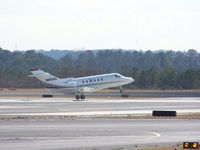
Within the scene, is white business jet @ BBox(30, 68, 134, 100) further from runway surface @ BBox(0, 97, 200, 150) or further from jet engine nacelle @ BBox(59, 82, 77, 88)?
runway surface @ BBox(0, 97, 200, 150)

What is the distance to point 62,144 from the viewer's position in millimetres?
30109

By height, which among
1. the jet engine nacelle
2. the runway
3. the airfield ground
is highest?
the jet engine nacelle

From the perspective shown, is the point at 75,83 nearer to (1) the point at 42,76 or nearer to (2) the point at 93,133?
(1) the point at 42,76

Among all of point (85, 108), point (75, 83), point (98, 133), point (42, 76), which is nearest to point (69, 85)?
point (75, 83)

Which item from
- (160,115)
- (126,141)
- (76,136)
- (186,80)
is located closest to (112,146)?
(126,141)

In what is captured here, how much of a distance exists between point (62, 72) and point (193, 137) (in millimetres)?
119051

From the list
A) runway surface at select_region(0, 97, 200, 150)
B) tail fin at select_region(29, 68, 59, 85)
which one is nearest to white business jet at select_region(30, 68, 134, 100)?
tail fin at select_region(29, 68, 59, 85)

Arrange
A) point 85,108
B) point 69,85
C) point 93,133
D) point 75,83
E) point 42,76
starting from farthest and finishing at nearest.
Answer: point 75,83 < point 69,85 < point 42,76 < point 85,108 < point 93,133

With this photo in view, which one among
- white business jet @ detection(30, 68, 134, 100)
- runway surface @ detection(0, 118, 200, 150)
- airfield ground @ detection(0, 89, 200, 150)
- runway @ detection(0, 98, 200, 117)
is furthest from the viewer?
white business jet @ detection(30, 68, 134, 100)

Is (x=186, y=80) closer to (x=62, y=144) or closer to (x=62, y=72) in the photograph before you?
(x=62, y=72)

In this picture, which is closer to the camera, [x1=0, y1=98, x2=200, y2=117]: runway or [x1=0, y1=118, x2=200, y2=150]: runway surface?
[x1=0, y1=118, x2=200, y2=150]: runway surface

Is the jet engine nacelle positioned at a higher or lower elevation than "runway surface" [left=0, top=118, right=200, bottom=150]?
higher

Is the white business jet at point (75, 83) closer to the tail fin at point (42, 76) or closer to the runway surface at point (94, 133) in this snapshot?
the tail fin at point (42, 76)

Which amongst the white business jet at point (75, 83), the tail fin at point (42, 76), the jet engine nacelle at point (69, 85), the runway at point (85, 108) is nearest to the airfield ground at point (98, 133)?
the runway at point (85, 108)
